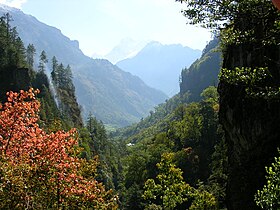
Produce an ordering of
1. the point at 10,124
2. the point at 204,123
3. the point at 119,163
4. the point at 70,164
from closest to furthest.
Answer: the point at 70,164 → the point at 10,124 → the point at 204,123 → the point at 119,163

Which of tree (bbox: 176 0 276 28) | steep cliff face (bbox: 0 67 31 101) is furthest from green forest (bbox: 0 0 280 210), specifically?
steep cliff face (bbox: 0 67 31 101)

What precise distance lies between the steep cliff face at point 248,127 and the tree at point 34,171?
1152cm

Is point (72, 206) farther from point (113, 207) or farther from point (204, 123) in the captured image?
point (204, 123)

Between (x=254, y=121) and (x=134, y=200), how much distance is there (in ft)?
108

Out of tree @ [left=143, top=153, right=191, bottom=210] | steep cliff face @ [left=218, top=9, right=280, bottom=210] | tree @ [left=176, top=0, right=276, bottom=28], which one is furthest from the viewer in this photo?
tree @ [left=143, top=153, right=191, bottom=210]

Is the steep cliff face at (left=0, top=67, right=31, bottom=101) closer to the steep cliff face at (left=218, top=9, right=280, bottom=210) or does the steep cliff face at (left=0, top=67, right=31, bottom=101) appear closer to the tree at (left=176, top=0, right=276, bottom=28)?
the steep cliff face at (left=218, top=9, right=280, bottom=210)

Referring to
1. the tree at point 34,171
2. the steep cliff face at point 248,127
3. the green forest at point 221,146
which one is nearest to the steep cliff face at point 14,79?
the green forest at point 221,146

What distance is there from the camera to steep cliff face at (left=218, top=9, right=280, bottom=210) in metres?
19.8

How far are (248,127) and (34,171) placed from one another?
50.9 ft

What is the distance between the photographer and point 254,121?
21.0 metres

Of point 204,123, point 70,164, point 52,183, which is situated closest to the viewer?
point 52,183

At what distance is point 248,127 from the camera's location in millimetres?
21469

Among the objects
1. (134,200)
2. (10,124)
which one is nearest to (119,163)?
(134,200)

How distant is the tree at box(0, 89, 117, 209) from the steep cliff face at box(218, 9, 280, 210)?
37.8 feet
